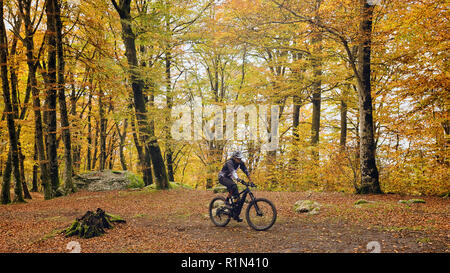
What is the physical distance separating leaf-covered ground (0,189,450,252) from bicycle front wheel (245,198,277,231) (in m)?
0.21

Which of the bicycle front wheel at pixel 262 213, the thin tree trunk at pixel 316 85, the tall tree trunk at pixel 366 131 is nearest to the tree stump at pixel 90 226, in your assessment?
the bicycle front wheel at pixel 262 213

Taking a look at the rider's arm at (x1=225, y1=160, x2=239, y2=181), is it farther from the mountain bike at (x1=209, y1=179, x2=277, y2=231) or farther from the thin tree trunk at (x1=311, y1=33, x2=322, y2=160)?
the thin tree trunk at (x1=311, y1=33, x2=322, y2=160)

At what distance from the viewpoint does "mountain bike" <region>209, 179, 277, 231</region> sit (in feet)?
20.2

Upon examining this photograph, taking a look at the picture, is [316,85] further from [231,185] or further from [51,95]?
[51,95]

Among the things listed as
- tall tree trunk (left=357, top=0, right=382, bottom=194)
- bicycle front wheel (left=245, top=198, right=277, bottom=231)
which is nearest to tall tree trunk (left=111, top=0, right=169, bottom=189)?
bicycle front wheel (left=245, top=198, right=277, bottom=231)

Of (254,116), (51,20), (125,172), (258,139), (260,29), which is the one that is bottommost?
(125,172)

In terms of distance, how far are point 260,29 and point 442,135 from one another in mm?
9333

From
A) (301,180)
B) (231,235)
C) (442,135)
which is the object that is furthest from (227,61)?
(231,235)

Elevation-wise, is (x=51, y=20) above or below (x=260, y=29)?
above

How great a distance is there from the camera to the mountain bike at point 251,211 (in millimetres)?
6159

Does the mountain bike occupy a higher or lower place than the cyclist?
lower

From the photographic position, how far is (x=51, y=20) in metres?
12.9

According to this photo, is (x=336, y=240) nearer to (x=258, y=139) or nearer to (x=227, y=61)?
(x=258, y=139)

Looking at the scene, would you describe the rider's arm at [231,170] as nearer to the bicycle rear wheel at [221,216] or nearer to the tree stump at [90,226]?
the bicycle rear wheel at [221,216]
